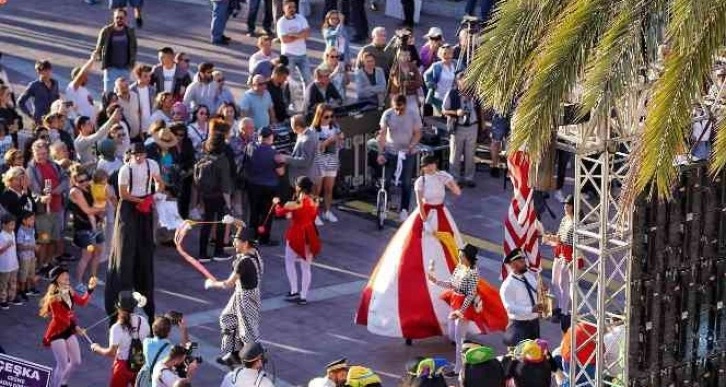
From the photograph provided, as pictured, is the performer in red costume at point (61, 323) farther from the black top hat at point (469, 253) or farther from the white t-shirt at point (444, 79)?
the white t-shirt at point (444, 79)

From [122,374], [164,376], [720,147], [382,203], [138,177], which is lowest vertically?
[122,374]

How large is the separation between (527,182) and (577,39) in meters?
6.57

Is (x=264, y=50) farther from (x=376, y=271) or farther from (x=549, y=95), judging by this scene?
(x=549, y=95)

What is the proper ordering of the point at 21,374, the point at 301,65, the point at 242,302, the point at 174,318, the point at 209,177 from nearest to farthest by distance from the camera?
1. the point at 21,374
2. the point at 174,318
3. the point at 242,302
4. the point at 209,177
5. the point at 301,65

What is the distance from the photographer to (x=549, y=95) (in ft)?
55.8

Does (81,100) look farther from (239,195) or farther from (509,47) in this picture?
(509,47)

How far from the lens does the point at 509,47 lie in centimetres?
1797

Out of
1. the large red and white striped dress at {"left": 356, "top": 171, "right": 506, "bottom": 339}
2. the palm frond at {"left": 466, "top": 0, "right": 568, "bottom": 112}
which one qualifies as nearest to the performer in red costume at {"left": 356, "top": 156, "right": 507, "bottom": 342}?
the large red and white striped dress at {"left": 356, "top": 171, "right": 506, "bottom": 339}

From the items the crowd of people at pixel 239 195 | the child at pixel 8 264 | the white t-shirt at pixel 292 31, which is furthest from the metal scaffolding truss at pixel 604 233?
the white t-shirt at pixel 292 31

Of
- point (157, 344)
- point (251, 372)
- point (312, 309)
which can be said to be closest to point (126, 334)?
point (157, 344)

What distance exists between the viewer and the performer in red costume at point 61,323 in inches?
785

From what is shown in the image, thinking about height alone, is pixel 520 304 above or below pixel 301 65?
below

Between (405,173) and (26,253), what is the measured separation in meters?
5.38

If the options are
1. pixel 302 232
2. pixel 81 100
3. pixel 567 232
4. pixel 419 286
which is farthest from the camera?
pixel 81 100
